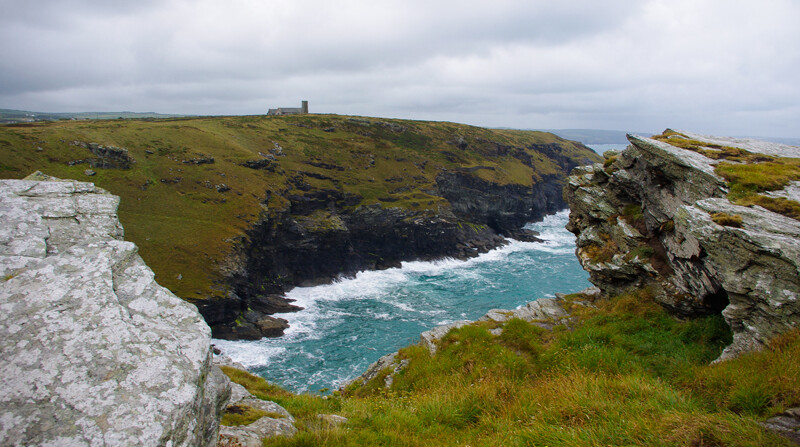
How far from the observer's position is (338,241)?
2633 inches

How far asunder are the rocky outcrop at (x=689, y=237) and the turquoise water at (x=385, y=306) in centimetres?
1867

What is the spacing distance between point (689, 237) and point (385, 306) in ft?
146

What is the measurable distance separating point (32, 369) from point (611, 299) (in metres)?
17.3

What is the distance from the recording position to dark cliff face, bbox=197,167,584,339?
47312mm

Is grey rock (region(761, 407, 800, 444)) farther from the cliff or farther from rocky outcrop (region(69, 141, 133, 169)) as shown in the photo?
rocky outcrop (region(69, 141, 133, 169))

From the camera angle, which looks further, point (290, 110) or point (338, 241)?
point (290, 110)

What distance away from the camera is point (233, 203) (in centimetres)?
6100

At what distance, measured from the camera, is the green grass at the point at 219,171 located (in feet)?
158

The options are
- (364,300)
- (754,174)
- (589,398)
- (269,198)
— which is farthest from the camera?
(269,198)

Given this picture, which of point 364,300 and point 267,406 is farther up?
point 267,406

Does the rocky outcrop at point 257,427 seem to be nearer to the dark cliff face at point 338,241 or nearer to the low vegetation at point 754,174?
the low vegetation at point 754,174

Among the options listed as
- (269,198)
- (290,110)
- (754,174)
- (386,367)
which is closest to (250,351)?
(386,367)

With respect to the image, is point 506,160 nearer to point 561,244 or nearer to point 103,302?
point 561,244

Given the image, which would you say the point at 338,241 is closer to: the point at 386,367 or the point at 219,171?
the point at 219,171
